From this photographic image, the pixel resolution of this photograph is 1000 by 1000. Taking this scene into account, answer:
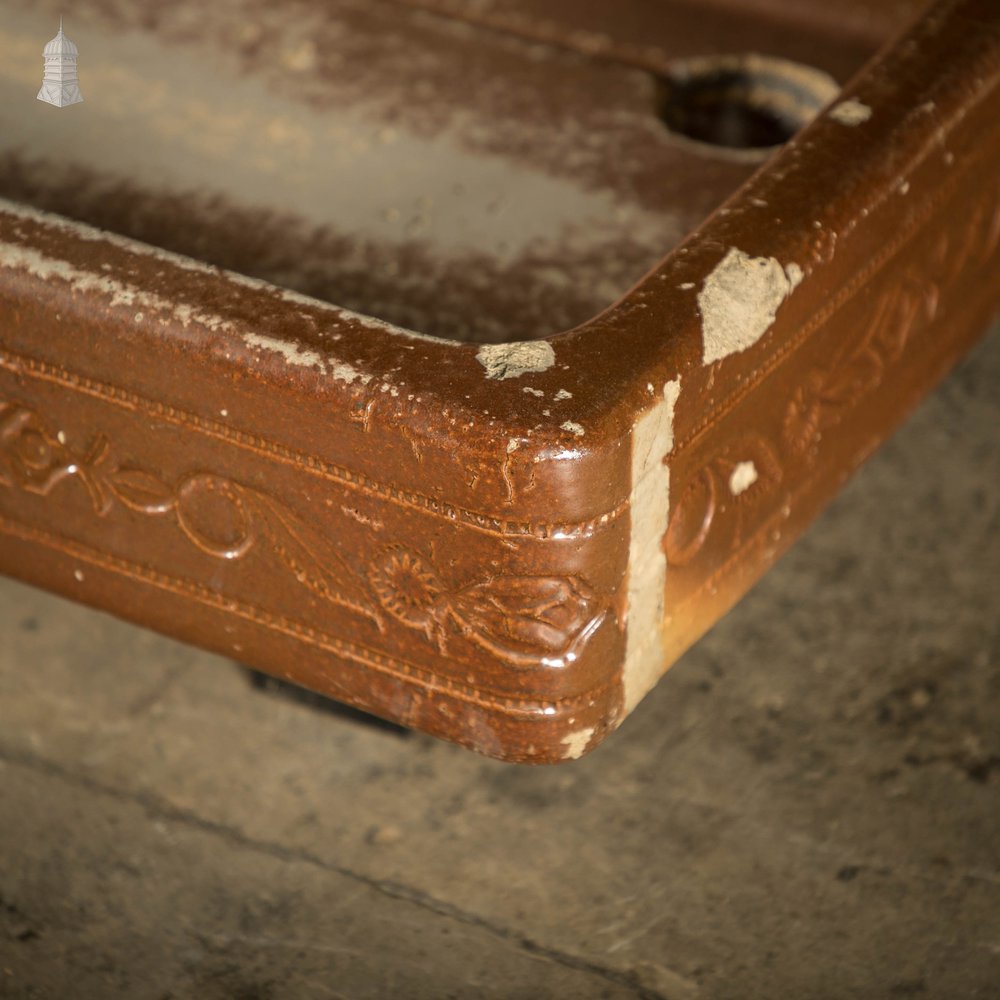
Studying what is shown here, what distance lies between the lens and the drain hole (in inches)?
89.4

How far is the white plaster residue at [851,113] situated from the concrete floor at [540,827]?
2.04 feet

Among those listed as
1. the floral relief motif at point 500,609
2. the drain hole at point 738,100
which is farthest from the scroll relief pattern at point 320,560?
the drain hole at point 738,100

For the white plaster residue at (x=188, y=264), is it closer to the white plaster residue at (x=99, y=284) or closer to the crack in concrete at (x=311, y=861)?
the white plaster residue at (x=99, y=284)

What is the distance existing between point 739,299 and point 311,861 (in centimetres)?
71

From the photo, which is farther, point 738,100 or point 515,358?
point 738,100

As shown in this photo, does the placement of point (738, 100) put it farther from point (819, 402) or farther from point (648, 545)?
point (648, 545)

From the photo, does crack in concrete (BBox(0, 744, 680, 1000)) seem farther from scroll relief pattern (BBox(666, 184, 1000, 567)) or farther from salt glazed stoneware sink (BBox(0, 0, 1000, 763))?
scroll relief pattern (BBox(666, 184, 1000, 567))

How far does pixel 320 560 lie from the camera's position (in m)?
1.62

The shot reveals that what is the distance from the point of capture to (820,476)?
1.90m

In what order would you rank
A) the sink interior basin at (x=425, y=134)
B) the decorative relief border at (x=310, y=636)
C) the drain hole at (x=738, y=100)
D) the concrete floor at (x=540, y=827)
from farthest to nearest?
the drain hole at (x=738, y=100) < the sink interior basin at (x=425, y=134) < the concrete floor at (x=540, y=827) < the decorative relief border at (x=310, y=636)

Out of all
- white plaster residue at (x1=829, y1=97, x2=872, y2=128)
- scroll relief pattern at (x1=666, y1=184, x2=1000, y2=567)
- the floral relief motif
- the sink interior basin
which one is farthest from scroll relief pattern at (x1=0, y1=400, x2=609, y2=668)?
white plaster residue at (x1=829, y1=97, x2=872, y2=128)

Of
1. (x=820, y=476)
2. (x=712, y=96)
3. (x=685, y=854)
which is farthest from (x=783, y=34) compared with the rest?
(x=685, y=854)

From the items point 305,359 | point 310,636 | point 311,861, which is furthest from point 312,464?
point 311,861

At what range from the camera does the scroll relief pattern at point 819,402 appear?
166 centimetres
